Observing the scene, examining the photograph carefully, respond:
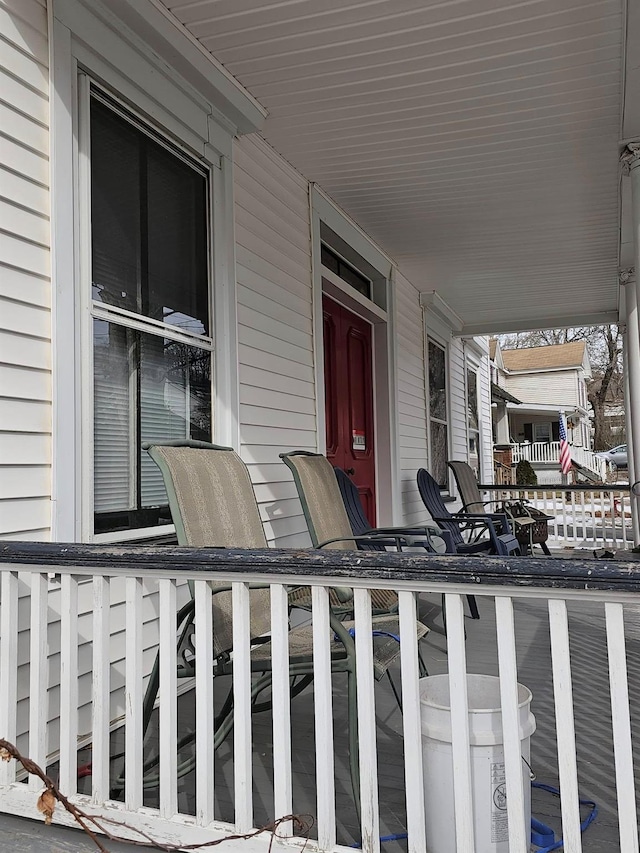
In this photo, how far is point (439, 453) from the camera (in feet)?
26.2

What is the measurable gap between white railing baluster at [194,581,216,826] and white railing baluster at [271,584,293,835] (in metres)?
0.16

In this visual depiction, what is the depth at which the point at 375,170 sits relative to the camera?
4.31 m

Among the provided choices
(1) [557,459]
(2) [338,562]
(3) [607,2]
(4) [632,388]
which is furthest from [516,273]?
(1) [557,459]

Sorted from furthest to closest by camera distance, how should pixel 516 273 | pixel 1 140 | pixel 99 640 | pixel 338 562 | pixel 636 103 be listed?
1. pixel 516 273
2. pixel 636 103
3. pixel 1 140
4. pixel 99 640
5. pixel 338 562

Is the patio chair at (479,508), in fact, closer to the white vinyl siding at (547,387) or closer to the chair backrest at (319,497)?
the chair backrest at (319,497)

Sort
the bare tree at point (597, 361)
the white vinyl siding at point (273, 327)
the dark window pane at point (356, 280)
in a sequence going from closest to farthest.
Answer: the white vinyl siding at point (273, 327) < the dark window pane at point (356, 280) < the bare tree at point (597, 361)

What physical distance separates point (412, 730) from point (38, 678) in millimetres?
978

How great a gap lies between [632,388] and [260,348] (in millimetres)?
3944

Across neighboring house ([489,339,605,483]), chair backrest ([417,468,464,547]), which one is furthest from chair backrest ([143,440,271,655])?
neighboring house ([489,339,605,483])

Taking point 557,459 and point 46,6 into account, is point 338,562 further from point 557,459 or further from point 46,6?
point 557,459

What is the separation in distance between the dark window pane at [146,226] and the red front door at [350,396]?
2032 millimetres

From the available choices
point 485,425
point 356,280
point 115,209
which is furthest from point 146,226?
point 485,425

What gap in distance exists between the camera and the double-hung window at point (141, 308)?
2582mm

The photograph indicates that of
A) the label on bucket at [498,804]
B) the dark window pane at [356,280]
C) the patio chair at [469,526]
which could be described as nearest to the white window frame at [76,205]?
the label on bucket at [498,804]
